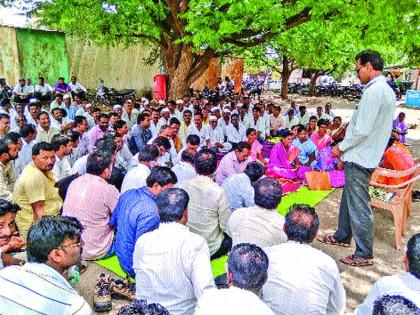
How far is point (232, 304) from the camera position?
1769 millimetres

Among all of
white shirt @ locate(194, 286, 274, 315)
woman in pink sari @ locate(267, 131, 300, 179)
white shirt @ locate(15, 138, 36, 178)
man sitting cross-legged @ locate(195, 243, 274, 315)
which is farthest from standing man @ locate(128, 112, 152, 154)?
white shirt @ locate(194, 286, 274, 315)

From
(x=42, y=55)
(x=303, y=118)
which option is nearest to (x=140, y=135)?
(x=303, y=118)

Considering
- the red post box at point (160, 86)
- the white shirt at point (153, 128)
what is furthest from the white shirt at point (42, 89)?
the white shirt at point (153, 128)

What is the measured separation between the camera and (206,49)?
9.95 metres

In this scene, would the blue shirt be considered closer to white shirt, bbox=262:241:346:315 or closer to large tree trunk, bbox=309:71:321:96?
white shirt, bbox=262:241:346:315

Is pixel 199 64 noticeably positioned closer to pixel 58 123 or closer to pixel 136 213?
pixel 58 123

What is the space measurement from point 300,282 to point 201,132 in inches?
247

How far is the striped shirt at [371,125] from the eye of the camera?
147 inches

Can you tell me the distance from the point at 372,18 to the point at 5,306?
25.5 feet

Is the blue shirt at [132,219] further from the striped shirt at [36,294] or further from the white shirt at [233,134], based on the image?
the white shirt at [233,134]

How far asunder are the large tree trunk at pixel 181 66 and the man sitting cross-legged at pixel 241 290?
849 cm

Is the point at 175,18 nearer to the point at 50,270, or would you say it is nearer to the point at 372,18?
the point at 372,18

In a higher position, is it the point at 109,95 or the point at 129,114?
the point at 109,95

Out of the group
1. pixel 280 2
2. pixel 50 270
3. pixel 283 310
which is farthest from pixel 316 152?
pixel 50 270
